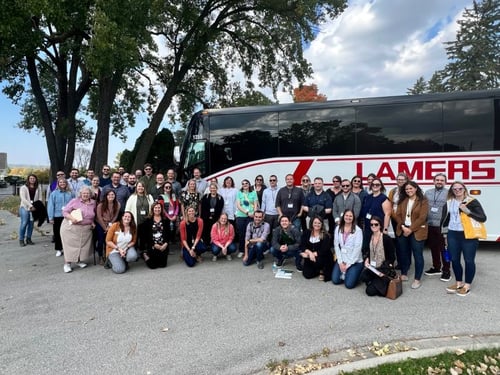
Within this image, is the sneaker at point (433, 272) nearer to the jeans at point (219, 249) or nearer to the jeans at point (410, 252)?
the jeans at point (410, 252)

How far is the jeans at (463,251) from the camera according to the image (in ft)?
15.4

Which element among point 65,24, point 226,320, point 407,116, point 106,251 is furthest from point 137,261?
point 65,24

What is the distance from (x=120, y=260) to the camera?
614 centimetres

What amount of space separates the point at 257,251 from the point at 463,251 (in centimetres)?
342

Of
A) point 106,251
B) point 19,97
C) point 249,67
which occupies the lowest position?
point 106,251

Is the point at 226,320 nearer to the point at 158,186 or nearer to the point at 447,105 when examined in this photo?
the point at 158,186

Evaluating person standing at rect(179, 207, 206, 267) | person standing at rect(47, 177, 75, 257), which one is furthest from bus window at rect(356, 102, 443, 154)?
person standing at rect(47, 177, 75, 257)

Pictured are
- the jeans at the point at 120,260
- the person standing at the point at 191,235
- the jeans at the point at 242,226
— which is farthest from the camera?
the jeans at the point at 242,226

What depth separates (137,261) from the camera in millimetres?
6883

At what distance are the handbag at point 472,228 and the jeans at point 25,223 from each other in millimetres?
9222

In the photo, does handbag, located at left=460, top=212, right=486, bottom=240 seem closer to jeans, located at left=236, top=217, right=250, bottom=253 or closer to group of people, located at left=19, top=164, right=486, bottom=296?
group of people, located at left=19, top=164, right=486, bottom=296

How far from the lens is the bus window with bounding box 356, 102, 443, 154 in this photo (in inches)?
279

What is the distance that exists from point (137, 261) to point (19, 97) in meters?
14.8

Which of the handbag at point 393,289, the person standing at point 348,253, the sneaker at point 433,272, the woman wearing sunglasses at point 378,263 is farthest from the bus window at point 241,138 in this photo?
the handbag at point 393,289
